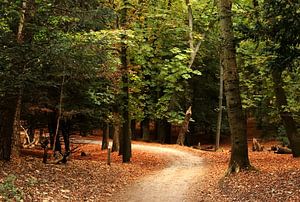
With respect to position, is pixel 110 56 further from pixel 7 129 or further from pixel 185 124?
pixel 185 124

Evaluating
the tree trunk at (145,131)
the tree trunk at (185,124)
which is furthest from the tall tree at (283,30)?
the tree trunk at (145,131)

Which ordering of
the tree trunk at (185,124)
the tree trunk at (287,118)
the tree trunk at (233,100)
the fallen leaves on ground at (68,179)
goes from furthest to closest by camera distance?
1. the tree trunk at (185,124)
2. the tree trunk at (287,118)
3. the tree trunk at (233,100)
4. the fallen leaves on ground at (68,179)

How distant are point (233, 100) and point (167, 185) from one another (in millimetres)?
3563

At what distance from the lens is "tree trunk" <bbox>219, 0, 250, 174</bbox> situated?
12.8 meters

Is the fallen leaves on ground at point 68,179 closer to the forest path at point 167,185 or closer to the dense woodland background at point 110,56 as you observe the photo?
the forest path at point 167,185

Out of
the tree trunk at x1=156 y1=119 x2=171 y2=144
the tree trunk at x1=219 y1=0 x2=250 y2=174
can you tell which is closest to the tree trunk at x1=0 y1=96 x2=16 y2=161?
the tree trunk at x1=219 y1=0 x2=250 y2=174

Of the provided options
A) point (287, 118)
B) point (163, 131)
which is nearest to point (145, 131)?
point (163, 131)

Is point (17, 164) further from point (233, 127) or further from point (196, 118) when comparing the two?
point (196, 118)

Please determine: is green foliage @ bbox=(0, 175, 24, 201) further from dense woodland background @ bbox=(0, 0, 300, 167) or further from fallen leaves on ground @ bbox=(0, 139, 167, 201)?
dense woodland background @ bbox=(0, 0, 300, 167)

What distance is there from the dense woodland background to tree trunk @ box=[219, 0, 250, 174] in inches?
1.9

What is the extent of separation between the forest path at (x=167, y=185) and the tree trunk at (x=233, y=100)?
1.76 metres

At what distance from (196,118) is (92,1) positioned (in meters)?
25.0

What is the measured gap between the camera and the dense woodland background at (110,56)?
956 centimetres

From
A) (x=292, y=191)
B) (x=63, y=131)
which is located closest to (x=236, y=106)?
(x=292, y=191)
